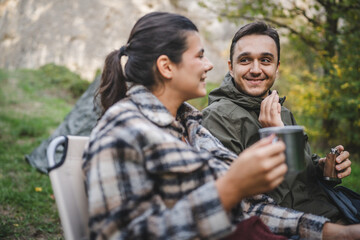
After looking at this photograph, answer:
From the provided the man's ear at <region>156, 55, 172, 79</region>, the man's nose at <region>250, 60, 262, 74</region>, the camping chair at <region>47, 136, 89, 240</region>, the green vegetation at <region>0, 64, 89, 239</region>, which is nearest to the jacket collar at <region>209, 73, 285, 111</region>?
the man's nose at <region>250, 60, 262, 74</region>

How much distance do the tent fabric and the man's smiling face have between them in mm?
3157

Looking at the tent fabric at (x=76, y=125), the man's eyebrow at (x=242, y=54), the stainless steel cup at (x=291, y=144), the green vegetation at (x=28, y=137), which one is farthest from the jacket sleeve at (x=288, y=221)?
the tent fabric at (x=76, y=125)

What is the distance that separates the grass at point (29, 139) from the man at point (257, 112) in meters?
1.84

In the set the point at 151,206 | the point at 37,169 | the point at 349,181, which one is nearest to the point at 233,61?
the point at 151,206

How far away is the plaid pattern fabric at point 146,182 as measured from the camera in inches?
43.0

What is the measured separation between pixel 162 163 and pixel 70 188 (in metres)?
0.45

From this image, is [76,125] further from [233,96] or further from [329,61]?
[329,61]

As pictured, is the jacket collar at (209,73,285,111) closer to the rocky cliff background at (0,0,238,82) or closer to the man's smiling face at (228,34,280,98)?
the man's smiling face at (228,34,280,98)

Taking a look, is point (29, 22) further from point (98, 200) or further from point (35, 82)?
point (98, 200)

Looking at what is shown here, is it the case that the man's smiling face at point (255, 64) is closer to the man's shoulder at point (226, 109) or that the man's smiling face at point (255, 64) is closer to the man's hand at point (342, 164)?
the man's shoulder at point (226, 109)

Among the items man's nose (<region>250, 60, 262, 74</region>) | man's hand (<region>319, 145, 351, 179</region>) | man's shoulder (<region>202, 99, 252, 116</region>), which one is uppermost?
man's nose (<region>250, 60, 262, 74</region>)

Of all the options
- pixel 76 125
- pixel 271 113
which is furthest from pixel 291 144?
pixel 76 125

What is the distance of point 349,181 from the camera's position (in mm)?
3865

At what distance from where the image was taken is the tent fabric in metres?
4.86
